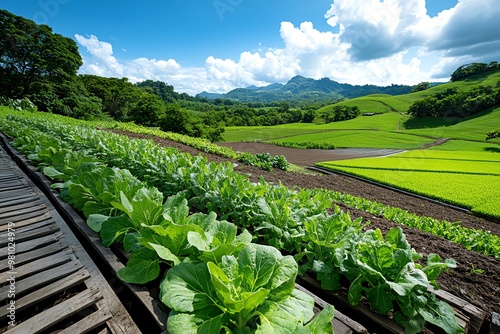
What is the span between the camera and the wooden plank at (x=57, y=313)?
1.40 m

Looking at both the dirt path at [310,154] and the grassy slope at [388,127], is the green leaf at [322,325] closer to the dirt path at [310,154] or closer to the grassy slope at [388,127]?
the dirt path at [310,154]

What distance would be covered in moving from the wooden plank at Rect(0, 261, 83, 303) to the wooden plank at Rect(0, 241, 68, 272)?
0.29m

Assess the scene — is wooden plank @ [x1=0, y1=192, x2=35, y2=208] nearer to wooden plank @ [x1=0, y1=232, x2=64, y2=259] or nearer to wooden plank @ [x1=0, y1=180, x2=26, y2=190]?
wooden plank @ [x1=0, y1=180, x2=26, y2=190]

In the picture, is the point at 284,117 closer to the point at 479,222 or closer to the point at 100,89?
the point at 100,89

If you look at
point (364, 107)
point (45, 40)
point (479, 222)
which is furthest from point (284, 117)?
point (479, 222)

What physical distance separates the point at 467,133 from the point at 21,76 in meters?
80.4

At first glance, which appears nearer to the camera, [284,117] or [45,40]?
[45,40]

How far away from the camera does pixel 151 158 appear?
483 cm

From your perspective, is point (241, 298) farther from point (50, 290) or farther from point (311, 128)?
point (311, 128)

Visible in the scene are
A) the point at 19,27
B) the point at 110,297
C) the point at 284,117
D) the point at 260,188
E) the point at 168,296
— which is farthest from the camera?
the point at 284,117

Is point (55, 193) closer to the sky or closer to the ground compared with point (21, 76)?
closer to the ground

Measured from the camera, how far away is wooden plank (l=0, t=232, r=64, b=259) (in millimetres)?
2148

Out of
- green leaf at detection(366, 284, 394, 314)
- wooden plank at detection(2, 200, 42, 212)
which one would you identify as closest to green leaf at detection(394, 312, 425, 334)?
green leaf at detection(366, 284, 394, 314)

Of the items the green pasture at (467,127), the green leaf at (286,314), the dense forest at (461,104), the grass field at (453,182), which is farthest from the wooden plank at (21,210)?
the dense forest at (461,104)
